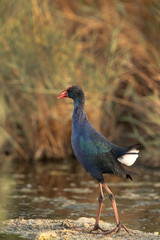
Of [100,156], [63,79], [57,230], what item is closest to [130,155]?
[100,156]

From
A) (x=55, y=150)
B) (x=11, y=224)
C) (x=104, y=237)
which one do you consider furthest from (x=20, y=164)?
(x=104, y=237)

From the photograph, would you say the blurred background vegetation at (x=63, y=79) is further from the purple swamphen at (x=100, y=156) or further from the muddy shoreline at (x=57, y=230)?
the purple swamphen at (x=100, y=156)

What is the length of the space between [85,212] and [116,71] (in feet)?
19.8

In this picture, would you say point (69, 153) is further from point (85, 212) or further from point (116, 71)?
point (85, 212)

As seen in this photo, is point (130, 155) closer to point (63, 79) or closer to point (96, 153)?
point (96, 153)

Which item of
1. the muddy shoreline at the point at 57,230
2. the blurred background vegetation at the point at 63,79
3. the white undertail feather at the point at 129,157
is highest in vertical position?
the blurred background vegetation at the point at 63,79

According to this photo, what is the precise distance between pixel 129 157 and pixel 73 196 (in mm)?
3429

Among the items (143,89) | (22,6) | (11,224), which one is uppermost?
(22,6)

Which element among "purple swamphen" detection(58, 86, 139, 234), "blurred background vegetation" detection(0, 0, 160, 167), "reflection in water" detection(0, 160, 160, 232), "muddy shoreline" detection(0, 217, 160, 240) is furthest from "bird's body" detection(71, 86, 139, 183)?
"blurred background vegetation" detection(0, 0, 160, 167)

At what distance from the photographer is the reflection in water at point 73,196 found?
25.7 ft

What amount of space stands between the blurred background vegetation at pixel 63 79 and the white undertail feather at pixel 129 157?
18.7ft

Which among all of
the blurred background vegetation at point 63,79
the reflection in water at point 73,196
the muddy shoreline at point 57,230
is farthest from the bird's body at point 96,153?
the blurred background vegetation at point 63,79

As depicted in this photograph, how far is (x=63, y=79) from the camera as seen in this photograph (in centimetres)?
1284

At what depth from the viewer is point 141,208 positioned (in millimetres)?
8367
